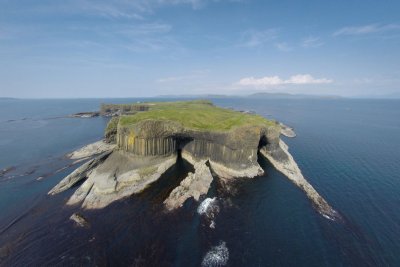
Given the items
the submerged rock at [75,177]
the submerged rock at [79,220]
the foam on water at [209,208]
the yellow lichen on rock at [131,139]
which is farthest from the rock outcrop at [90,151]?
the foam on water at [209,208]

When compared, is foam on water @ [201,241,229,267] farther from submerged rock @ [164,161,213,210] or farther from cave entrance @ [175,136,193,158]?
cave entrance @ [175,136,193,158]

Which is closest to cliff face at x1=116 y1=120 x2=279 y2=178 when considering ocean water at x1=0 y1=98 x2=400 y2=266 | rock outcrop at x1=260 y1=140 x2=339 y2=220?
rock outcrop at x1=260 y1=140 x2=339 y2=220

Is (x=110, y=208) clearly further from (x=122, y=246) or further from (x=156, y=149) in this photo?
(x=156, y=149)

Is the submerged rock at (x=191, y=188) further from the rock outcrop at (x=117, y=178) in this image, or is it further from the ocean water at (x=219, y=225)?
the rock outcrop at (x=117, y=178)

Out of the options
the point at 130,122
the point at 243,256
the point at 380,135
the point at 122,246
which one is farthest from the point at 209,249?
the point at 380,135

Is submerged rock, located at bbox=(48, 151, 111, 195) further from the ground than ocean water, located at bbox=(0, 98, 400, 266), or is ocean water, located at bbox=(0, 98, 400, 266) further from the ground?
submerged rock, located at bbox=(48, 151, 111, 195)
